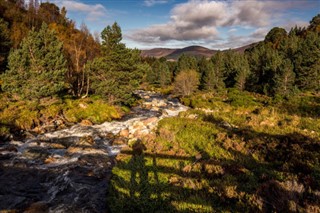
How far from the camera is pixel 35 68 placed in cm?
2098

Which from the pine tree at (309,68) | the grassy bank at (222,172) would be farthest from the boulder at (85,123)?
the pine tree at (309,68)

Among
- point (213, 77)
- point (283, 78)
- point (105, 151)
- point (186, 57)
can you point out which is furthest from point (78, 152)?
point (186, 57)

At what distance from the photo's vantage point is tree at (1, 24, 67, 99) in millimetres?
20312

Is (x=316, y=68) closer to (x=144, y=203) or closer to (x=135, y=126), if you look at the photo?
(x=135, y=126)

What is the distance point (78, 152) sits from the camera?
1327cm

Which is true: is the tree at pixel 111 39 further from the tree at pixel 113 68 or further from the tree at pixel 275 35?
the tree at pixel 275 35

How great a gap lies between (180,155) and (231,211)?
460cm

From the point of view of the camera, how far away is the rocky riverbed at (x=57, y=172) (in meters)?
7.92

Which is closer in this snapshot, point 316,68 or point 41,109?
point 41,109

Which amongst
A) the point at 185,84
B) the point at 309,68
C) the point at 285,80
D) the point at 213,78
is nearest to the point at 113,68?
the point at 185,84

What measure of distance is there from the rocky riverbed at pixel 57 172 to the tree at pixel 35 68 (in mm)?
6093

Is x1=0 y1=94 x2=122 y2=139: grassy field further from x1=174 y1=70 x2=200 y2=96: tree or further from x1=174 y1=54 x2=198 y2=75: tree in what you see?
x1=174 y1=54 x2=198 y2=75: tree

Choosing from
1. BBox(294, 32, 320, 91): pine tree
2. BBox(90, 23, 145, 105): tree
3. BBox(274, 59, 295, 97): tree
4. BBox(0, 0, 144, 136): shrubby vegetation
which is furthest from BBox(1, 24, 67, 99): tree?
BBox(294, 32, 320, 91): pine tree

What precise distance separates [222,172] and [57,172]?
796cm
